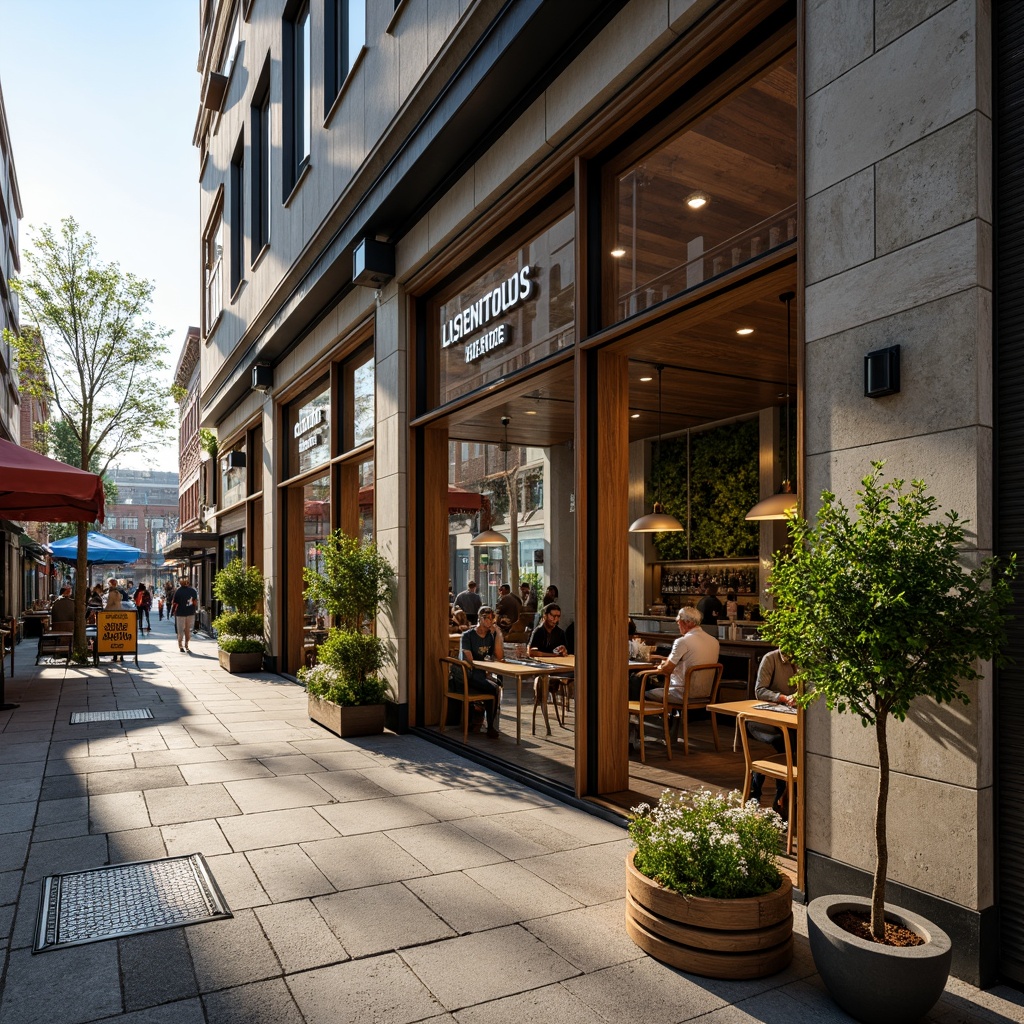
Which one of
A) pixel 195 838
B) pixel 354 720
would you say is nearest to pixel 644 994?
pixel 195 838

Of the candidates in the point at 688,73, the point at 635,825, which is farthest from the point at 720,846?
the point at 688,73

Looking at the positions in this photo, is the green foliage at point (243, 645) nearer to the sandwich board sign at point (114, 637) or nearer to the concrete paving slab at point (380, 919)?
the sandwich board sign at point (114, 637)

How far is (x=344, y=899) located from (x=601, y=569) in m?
2.89

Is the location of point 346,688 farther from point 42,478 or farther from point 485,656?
point 42,478

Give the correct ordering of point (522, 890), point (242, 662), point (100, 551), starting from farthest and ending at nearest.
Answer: point (100, 551) < point (242, 662) < point (522, 890)

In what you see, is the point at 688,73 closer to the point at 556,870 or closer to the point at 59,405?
the point at 556,870

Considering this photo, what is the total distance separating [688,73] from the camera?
5293 mm

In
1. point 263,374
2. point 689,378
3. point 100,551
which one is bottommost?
Answer: point 100,551

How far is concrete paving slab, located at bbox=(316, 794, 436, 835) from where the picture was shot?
552cm

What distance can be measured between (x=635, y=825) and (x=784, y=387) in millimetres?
9186

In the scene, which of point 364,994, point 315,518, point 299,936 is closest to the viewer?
point 364,994

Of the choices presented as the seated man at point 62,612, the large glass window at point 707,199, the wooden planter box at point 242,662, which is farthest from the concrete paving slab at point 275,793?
the seated man at point 62,612

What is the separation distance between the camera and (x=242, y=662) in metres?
14.5

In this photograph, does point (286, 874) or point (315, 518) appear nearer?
point (286, 874)
